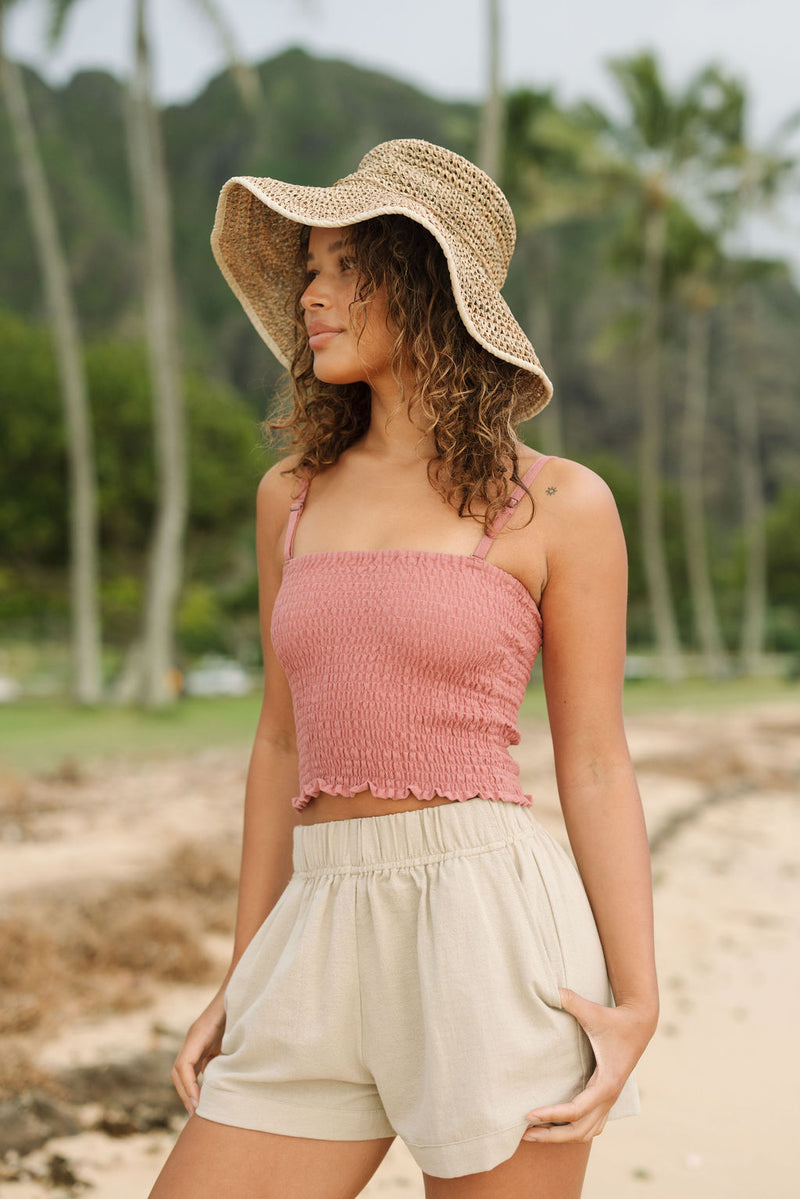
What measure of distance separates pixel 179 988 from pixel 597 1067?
3.91 metres

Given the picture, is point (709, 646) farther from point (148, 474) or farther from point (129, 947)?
point (129, 947)

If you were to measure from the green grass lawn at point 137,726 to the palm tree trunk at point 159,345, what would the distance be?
1.07m

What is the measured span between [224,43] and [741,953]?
1663cm

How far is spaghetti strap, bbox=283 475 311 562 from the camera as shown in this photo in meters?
1.93

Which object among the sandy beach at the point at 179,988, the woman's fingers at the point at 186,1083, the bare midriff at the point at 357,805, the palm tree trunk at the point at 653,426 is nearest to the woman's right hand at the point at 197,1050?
the woman's fingers at the point at 186,1083

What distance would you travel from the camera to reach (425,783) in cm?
170

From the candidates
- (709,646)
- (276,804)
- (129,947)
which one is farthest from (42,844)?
(709,646)

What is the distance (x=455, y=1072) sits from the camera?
158 cm

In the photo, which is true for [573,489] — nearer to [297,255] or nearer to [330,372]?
[330,372]

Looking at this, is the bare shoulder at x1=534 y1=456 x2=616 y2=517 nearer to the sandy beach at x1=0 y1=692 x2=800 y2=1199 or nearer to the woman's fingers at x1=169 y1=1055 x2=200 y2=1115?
the woman's fingers at x1=169 y1=1055 x2=200 y2=1115

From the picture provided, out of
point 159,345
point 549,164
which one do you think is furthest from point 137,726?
point 549,164

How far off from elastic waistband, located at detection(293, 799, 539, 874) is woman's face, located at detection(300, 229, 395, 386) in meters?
0.68

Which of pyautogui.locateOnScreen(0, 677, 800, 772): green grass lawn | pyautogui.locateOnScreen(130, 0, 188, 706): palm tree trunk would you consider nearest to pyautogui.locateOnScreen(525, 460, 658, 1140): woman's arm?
pyautogui.locateOnScreen(0, 677, 800, 772): green grass lawn

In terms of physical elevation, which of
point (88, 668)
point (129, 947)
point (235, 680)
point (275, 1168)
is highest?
point (275, 1168)
